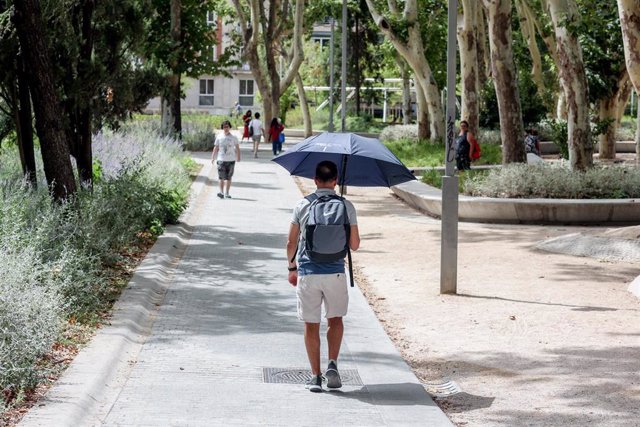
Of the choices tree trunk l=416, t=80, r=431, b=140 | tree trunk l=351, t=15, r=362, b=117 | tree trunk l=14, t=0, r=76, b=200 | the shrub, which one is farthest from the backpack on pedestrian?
tree trunk l=351, t=15, r=362, b=117

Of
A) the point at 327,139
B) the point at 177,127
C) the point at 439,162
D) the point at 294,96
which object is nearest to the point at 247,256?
the point at 327,139

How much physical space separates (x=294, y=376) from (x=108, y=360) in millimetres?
1348

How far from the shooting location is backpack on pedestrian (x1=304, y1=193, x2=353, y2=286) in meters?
8.04

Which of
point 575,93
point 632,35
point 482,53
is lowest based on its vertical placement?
point 575,93

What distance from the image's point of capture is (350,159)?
9500 mm

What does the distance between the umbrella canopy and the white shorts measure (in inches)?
47.6

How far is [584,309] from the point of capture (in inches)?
466

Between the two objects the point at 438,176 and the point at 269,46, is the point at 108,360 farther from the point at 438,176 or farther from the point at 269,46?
the point at 269,46

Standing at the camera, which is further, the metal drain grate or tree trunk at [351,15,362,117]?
tree trunk at [351,15,362,117]

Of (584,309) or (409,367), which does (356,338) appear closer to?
(409,367)

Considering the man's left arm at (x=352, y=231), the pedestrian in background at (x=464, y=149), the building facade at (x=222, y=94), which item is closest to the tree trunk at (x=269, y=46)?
the pedestrian in background at (x=464, y=149)

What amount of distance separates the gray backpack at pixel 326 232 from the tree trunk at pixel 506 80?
59.5 ft

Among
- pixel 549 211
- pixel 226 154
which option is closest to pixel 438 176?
pixel 226 154

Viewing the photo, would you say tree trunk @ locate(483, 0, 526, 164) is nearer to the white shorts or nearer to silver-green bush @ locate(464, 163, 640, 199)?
silver-green bush @ locate(464, 163, 640, 199)
